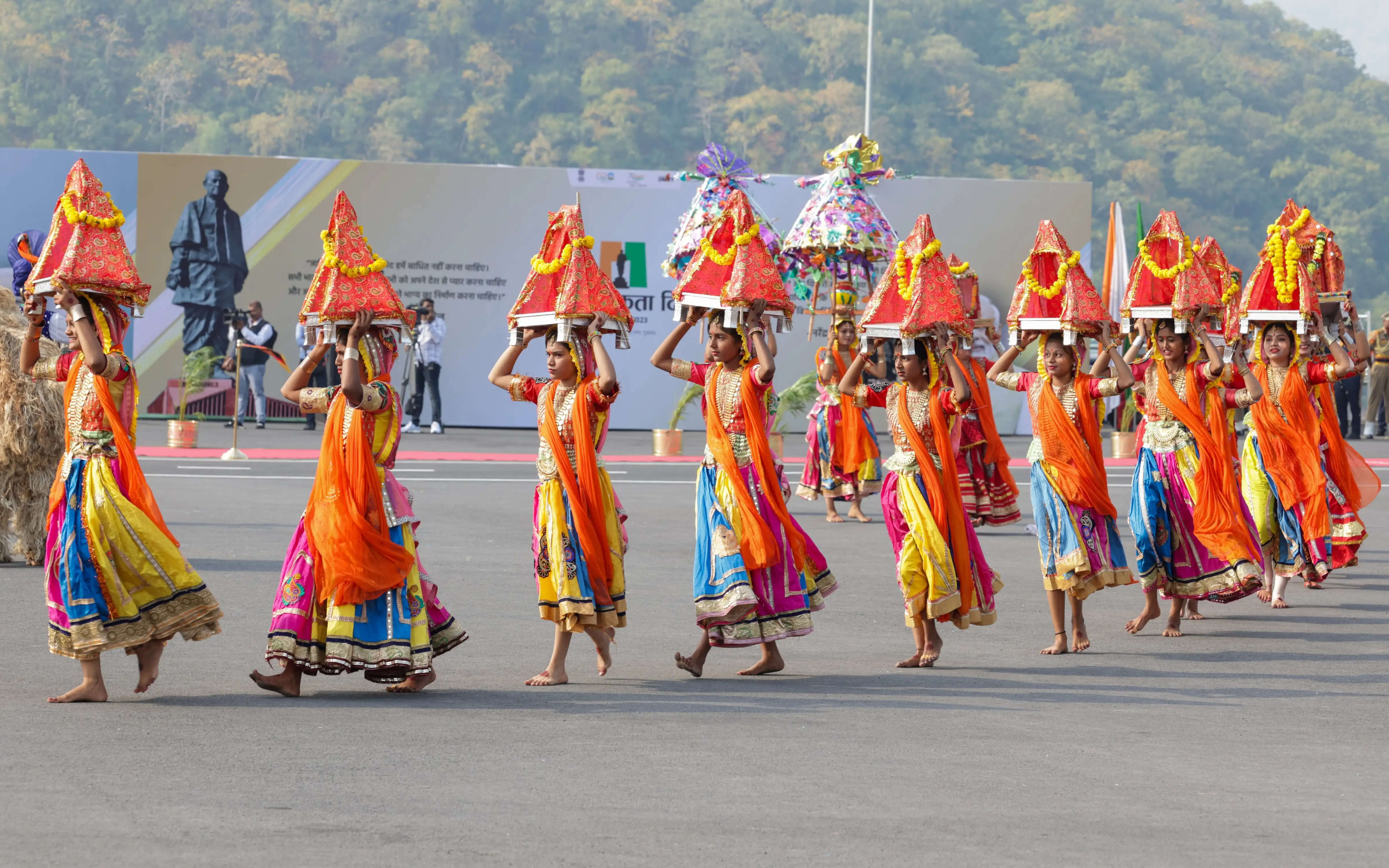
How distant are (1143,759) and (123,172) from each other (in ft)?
71.4

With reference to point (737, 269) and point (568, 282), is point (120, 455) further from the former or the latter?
point (737, 269)

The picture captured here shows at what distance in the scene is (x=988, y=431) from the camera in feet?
40.9

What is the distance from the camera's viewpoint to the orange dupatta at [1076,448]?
8.67 m

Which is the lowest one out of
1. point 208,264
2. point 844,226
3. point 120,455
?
point 120,455

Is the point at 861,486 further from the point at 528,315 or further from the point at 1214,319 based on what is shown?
the point at 528,315

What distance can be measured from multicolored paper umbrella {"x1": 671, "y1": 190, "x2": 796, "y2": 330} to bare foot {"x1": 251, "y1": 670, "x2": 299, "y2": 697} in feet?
7.84

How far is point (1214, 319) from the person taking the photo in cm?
955

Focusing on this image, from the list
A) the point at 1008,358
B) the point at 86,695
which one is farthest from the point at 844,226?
the point at 86,695

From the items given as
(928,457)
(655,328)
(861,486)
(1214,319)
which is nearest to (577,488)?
(928,457)

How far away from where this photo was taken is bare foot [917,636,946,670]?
A: 317 inches

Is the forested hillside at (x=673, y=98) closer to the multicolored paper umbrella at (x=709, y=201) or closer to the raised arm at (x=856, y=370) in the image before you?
the multicolored paper umbrella at (x=709, y=201)

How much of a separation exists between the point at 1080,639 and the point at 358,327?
3.96 meters

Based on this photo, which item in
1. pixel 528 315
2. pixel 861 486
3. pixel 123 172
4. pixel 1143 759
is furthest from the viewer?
pixel 123 172

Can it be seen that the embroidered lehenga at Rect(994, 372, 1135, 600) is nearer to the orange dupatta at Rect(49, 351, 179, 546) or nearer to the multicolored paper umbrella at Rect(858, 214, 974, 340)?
the multicolored paper umbrella at Rect(858, 214, 974, 340)
